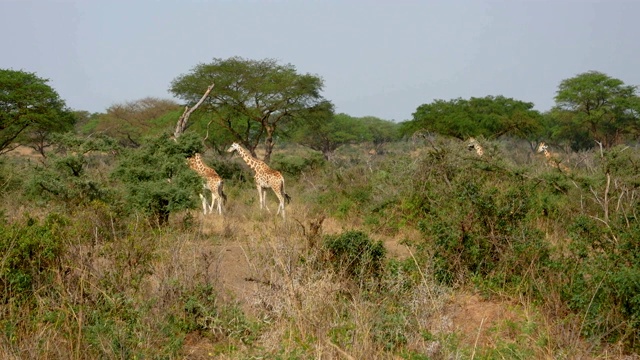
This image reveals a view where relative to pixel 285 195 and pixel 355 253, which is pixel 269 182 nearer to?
pixel 285 195

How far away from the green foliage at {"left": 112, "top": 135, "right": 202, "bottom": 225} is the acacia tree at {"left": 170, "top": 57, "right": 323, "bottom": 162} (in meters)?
11.2

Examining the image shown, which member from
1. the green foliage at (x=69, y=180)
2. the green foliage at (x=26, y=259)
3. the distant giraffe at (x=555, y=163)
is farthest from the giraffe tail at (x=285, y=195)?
the green foliage at (x=26, y=259)

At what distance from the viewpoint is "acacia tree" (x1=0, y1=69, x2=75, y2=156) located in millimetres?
18703

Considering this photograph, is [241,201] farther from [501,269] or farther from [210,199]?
[501,269]

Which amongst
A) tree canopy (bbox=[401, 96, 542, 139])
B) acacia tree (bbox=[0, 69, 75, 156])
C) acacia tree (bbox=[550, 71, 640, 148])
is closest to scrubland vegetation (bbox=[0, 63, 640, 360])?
acacia tree (bbox=[0, 69, 75, 156])

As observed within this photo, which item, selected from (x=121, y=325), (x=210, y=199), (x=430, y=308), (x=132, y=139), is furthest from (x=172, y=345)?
(x=132, y=139)

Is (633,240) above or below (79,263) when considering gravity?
above

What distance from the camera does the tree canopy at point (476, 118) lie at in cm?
2119

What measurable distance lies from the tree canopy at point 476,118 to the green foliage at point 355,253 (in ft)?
45.7

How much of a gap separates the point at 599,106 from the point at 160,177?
71.0 feet

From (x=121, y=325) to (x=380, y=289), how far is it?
213cm

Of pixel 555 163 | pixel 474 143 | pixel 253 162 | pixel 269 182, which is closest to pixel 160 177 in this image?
pixel 269 182

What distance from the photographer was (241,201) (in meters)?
14.7

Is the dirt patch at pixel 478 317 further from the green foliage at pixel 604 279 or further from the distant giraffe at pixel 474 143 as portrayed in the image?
the distant giraffe at pixel 474 143
